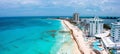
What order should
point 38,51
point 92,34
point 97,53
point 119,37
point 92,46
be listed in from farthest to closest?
point 92,34 < point 119,37 < point 92,46 < point 38,51 < point 97,53

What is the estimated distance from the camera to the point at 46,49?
74.6ft

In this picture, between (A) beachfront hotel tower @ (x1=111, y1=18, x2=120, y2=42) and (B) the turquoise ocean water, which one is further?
(A) beachfront hotel tower @ (x1=111, y1=18, x2=120, y2=42)

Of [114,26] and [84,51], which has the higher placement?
[114,26]

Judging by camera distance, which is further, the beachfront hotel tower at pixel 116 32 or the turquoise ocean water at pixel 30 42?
the beachfront hotel tower at pixel 116 32

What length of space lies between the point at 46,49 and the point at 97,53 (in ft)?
22.0

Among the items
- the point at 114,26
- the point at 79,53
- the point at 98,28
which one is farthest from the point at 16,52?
the point at 98,28

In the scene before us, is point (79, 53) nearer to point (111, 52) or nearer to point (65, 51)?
point (65, 51)

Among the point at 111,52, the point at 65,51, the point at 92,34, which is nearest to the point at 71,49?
the point at 65,51

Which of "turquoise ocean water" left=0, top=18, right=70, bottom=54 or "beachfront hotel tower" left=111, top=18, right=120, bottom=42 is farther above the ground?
"beachfront hotel tower" left=111, top=18, right=120, bottom=42

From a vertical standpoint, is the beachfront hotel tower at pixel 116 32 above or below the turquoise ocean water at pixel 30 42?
above

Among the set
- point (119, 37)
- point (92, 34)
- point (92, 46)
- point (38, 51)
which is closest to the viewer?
point (38, 51)

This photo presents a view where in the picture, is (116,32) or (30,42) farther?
(30,42)

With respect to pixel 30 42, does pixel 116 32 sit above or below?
above

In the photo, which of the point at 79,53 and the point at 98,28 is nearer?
the point at 79,53
